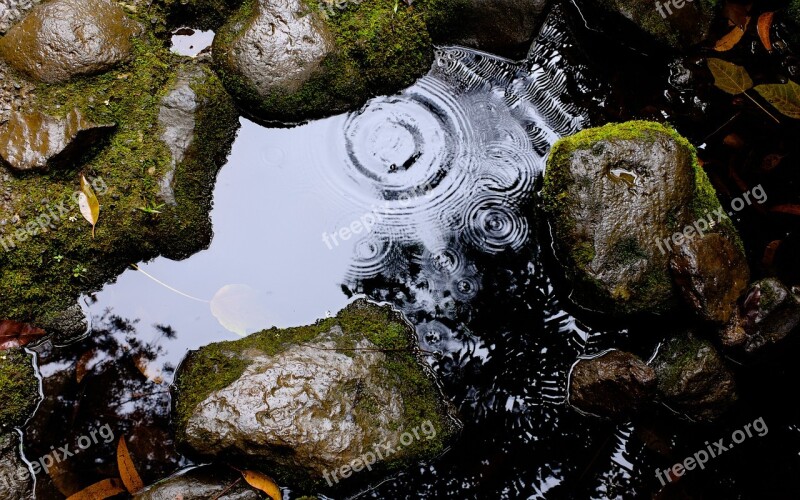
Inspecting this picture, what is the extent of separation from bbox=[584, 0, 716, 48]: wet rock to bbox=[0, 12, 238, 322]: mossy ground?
298 centimetres

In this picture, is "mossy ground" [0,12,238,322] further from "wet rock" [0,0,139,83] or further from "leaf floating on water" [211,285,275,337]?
"leaf floating on water" [211,285,275,337]

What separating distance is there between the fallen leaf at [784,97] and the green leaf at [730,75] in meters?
0.20

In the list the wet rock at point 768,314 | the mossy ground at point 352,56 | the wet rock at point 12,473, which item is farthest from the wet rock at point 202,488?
the wet rock at point 768,314

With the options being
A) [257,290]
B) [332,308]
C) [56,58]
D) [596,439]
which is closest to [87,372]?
[257,290]

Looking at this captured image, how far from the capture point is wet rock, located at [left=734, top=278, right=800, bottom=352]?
371cm

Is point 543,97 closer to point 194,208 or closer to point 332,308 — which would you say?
point 332,308

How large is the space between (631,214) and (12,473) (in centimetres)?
427

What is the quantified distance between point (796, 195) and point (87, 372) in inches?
203

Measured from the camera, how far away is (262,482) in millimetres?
3551

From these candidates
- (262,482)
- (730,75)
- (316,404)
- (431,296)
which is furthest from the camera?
(730,75)

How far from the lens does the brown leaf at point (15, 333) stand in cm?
362

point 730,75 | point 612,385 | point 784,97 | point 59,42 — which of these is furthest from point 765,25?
point 59,42

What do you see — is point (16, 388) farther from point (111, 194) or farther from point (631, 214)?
point (631, 214)

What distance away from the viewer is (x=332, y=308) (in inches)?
156
